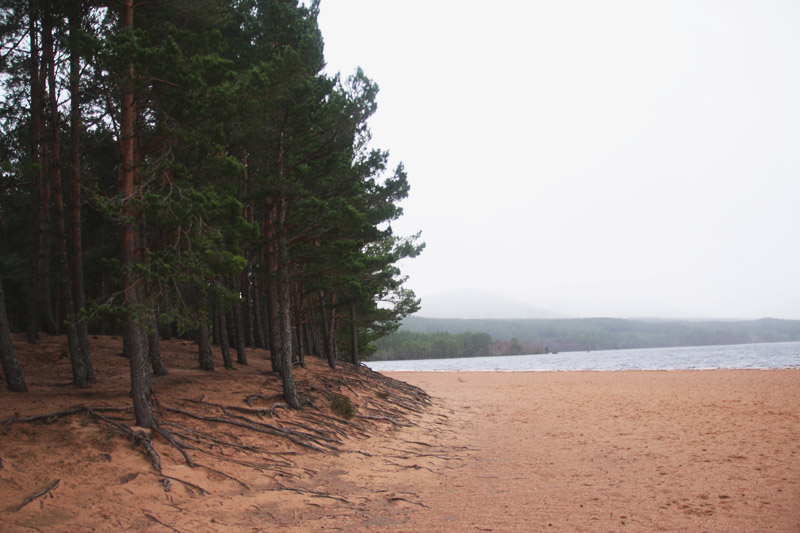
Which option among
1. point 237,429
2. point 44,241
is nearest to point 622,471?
point 237,429

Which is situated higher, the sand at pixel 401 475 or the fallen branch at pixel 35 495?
the fallen branch at pixel 35 495

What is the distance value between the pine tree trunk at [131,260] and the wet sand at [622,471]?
14.4 feet

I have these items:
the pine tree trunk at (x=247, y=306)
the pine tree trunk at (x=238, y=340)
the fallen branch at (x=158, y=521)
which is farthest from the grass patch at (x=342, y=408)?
the pine tree trunk at (x=247, y=306)

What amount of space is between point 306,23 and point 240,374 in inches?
359

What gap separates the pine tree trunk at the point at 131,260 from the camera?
705 cm

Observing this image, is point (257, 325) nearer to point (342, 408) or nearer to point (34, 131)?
point (342, 408)

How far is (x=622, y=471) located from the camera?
26.4 feet

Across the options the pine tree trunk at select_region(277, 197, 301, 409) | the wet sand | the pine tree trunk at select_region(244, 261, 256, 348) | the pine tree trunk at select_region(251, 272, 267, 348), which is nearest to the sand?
the wet sand

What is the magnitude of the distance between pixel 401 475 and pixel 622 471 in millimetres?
3723

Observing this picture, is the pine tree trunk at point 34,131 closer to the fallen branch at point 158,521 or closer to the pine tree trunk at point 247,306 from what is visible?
the fallen branch at point 158,521

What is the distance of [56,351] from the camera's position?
43.5 ft

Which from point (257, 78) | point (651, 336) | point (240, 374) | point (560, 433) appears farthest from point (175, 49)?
point (651, 336)

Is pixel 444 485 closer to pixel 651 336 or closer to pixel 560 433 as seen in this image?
pixel 560 433

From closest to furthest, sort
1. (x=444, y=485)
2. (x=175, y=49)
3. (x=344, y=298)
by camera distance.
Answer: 1. (x=175, y=49)
2. (x=444, y=485)
3. (x=344, y=298)
